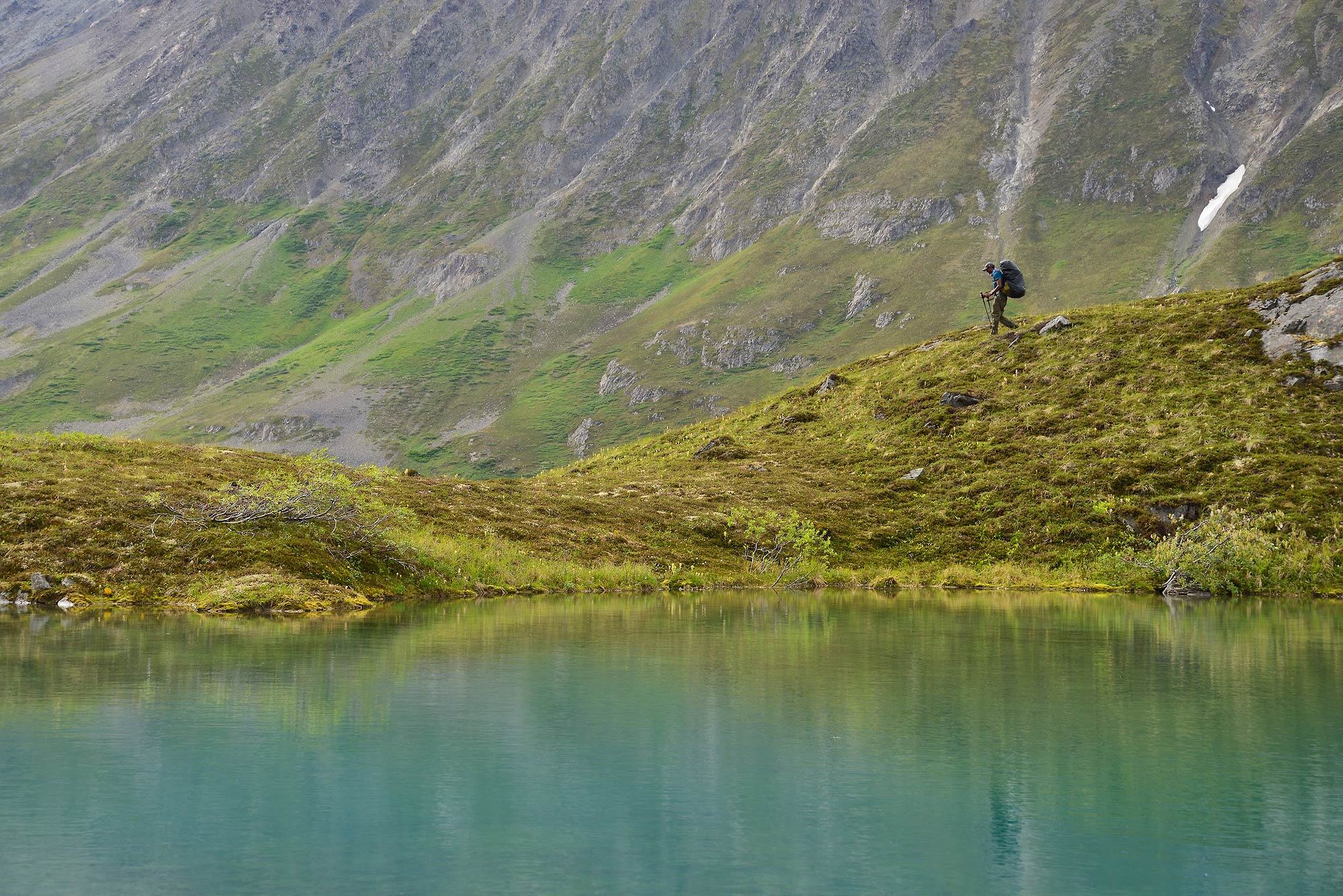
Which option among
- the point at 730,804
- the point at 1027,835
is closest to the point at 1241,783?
the point at 1027,835

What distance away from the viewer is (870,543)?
158 ft

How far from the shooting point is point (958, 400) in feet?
198

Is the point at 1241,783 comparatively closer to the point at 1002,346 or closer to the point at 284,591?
the point at 284,591

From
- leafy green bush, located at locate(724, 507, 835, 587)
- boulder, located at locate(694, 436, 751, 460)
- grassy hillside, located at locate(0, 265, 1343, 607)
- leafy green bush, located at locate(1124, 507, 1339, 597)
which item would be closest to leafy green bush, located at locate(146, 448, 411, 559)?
grassy hillside, located at locate(0, 265, 1343, 607)

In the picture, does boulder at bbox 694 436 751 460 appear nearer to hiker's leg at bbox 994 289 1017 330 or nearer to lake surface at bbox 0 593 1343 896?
hiker's leg at bbox 994 289 1017 330

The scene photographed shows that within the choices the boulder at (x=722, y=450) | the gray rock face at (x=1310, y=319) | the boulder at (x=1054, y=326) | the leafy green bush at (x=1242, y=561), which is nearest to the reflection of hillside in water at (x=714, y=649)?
the leafy green bush at (x=1242, y=561)

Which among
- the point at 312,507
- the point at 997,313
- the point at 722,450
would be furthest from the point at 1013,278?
the point at 312,507

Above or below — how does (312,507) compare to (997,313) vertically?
below

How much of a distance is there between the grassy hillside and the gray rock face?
92 centimetres

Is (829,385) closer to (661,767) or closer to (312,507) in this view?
(312,507)

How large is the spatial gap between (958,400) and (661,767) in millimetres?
51364

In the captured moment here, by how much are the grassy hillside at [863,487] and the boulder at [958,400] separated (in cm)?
93

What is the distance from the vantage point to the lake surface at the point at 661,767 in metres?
9.08

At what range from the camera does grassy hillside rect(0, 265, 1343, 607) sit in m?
32.5
